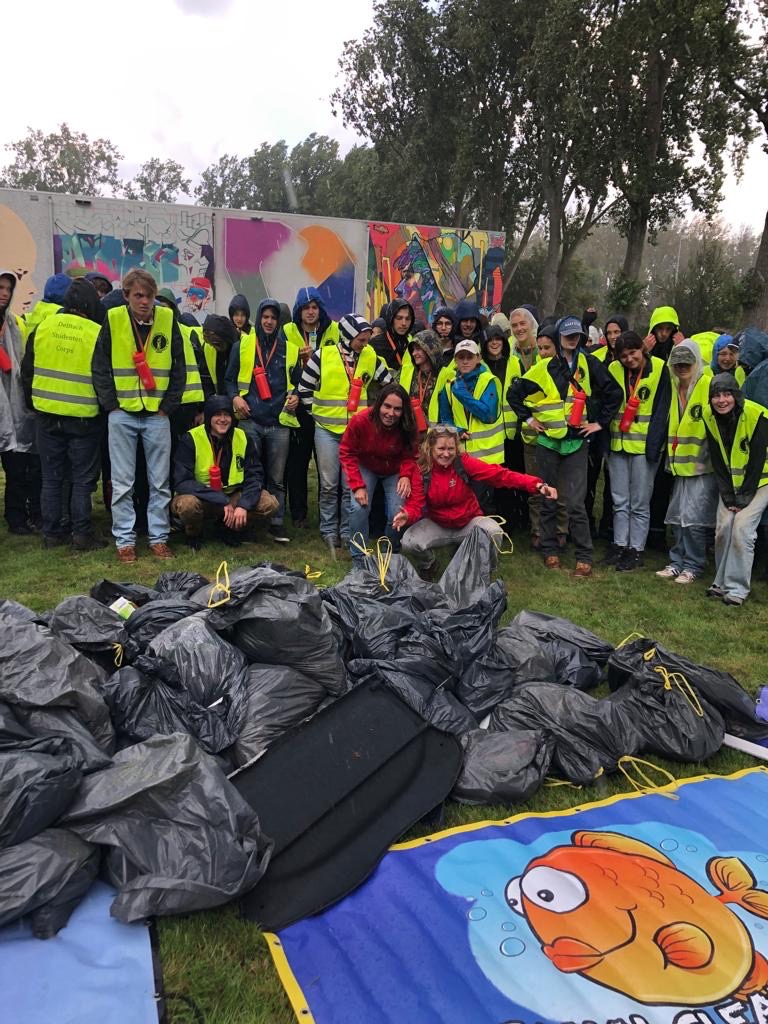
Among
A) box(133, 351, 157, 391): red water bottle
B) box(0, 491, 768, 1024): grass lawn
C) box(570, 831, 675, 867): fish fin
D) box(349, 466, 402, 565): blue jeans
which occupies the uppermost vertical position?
box(133, 351, 157, 391): red water bottle

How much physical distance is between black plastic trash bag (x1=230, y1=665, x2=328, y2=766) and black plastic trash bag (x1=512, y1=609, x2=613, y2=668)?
1.40 m

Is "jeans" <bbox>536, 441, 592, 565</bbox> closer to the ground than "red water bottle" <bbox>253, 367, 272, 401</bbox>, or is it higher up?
closer to the ground

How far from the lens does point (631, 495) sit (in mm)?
6207

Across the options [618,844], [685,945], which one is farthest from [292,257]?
[685,945]

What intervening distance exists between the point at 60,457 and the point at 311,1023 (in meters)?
4.91

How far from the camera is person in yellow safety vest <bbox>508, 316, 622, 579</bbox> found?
606 cm

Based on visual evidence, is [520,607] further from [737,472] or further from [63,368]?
[63,368]

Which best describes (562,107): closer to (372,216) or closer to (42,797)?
(372,216)

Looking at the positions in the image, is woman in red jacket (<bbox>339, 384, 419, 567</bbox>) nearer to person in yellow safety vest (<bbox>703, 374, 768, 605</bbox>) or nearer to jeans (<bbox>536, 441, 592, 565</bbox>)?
jeans (<bbox>536, 441, 592, 565</bbox>)

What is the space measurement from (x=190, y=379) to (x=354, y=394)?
4.55 ft

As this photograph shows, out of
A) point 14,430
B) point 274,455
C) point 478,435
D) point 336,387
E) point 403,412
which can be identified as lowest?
point 274,455

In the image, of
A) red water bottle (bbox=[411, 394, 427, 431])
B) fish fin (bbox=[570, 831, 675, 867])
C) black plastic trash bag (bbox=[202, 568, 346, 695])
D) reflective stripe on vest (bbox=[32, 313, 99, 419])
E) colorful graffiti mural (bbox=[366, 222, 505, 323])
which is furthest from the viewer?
colorful graffiti mural (bbox=[366, 222, 505, 323])

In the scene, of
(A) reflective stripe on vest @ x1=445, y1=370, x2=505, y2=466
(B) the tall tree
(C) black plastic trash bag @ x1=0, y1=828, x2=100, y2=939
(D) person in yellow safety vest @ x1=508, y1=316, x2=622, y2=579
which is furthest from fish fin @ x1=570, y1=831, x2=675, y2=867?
(B) the tall tree

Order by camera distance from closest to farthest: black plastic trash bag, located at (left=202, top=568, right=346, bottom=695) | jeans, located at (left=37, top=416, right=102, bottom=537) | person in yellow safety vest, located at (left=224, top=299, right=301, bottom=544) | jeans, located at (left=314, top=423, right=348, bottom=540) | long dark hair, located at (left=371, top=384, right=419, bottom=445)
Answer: black plastic trash bag, located at (left=202, top=568, right=346, bottom=695)
long dark hair, located at (left=371, top=384, right=419, bottom=445)
jeans, located at (left=37, top=416, right=102, bottom=537)
jeans, located at (left=314, top=423, right=348, bottom=540)
person in yellow safety vest, located at (left=224, top=299, right=301, bottom=544)
